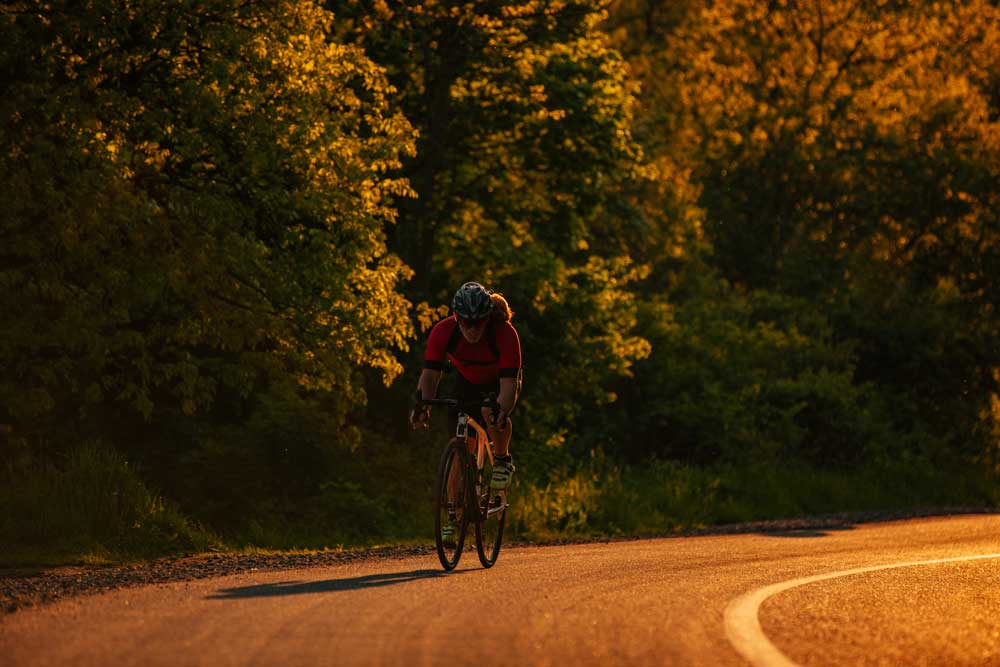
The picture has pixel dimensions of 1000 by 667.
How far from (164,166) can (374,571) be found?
6648 mm

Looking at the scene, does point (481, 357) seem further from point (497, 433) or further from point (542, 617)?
point (542, 617)

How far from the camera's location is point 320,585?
34.3 feet

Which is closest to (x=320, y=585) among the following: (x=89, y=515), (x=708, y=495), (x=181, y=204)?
(x=89, y=515)

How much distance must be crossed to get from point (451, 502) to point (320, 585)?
5.19ft

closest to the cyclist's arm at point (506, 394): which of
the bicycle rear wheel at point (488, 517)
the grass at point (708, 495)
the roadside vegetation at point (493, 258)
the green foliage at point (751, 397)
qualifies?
the bicycle rear wheel at point (488, 517)

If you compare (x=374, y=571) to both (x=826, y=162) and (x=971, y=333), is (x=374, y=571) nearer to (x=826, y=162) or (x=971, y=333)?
(x=971, y=333)

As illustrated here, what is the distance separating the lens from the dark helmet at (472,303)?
37.0ft

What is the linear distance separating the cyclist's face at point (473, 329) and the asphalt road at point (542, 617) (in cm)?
177

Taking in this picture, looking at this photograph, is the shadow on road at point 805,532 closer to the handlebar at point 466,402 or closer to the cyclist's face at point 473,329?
the handlebar at point 466,402

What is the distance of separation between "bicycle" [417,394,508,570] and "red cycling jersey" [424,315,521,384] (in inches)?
9.8

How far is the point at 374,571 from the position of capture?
11695 millimetres

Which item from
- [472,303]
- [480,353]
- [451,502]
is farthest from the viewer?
[480,353]

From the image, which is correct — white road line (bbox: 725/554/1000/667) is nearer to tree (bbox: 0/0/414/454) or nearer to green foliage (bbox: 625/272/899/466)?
tree (bbox: 0/0/414/454)

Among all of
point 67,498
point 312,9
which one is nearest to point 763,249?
point 312,9
